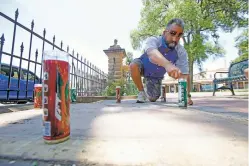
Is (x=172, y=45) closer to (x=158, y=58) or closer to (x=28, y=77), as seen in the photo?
(x=158, y=58)

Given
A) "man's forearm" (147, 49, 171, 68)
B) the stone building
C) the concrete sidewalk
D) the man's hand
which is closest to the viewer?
the concrete sidewalk

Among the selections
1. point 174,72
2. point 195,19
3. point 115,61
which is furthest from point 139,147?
point 195,19

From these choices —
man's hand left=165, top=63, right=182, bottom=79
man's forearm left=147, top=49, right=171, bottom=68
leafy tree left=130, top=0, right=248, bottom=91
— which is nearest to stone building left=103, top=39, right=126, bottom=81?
leafy tree left=130, top=0, right=248, bottom=91

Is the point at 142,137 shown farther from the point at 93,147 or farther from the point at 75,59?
the point at 75,59

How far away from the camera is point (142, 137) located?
94 centimetres

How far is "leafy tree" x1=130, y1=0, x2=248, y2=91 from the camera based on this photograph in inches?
489

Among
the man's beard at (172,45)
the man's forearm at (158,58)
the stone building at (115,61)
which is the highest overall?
the stone building at (115,61)

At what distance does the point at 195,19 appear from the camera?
483 inches

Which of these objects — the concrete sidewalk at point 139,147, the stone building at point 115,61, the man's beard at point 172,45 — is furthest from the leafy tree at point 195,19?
the concrete sidewalk at point 139,147

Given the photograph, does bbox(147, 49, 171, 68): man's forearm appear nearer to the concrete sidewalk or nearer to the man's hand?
the man's hand

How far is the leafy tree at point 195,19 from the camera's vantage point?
12430 millimetres

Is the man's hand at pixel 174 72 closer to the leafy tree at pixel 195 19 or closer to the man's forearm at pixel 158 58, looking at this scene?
the man's forearm at pixel 158 58

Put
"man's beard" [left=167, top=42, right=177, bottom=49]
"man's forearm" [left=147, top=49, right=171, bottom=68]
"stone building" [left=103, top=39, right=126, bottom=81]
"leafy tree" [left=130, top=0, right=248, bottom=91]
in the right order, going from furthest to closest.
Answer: "leafy tree" [left=130, top=0, right=248, bottom=91]
"stone building" [left=103, top=39, right=126, bottom=81]
"man's beard" [left=167, top=42, right=177, bottom=49]
"man's forearm" [left=147, top=49, right=171, bottom=68]

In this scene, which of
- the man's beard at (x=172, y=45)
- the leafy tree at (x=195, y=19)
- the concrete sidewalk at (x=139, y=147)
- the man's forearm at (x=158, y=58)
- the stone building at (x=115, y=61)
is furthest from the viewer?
the leafy tree at (x=195, y=19)
